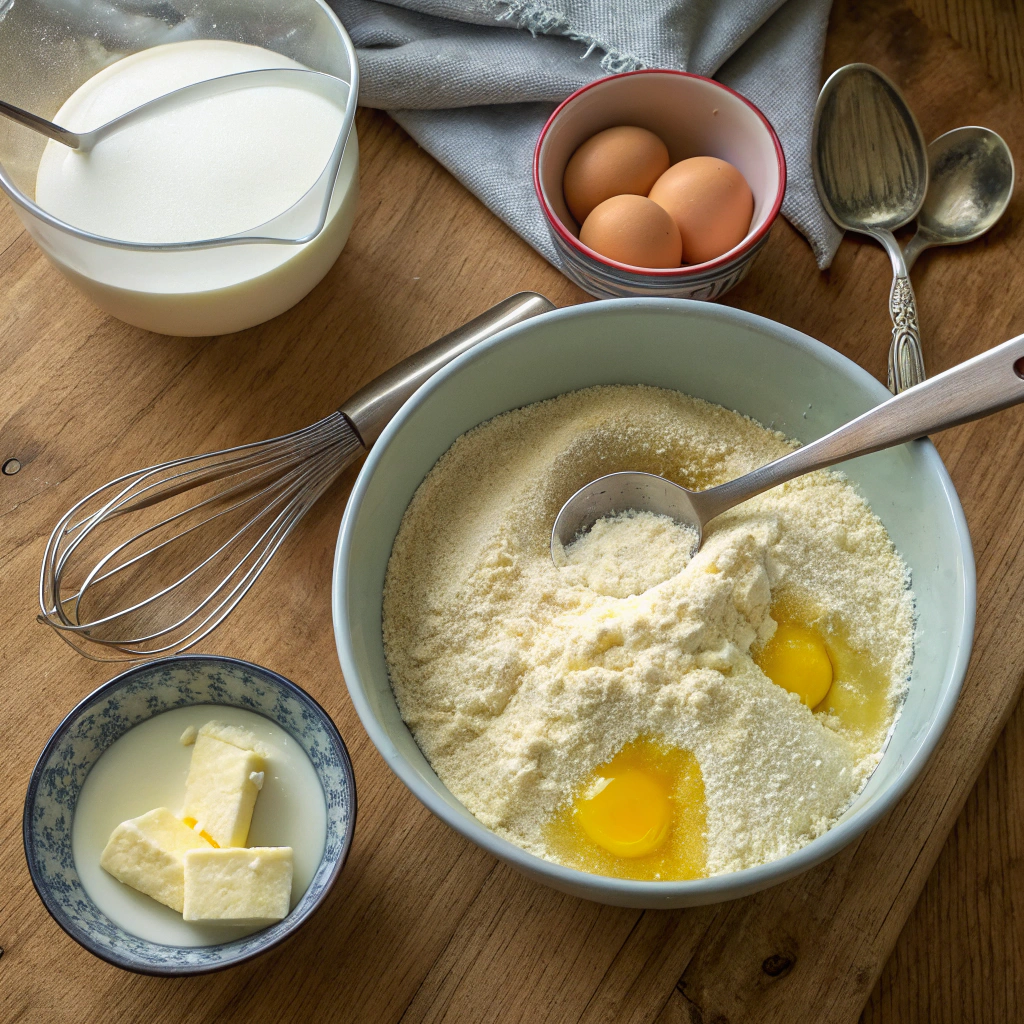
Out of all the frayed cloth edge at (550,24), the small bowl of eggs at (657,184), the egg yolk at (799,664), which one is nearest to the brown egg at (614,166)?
the small bowl of eggs at (657,184)

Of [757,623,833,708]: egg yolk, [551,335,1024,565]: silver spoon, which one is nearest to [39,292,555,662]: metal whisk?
[551,335,1024,565]: silver spoon

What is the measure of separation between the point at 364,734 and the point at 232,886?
19cm

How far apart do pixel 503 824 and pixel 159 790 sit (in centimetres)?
33

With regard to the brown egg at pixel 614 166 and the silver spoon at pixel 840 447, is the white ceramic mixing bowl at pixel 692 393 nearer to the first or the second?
the silver spoon at pixel 840 447

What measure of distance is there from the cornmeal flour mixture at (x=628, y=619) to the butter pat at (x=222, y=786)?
0.15 meters

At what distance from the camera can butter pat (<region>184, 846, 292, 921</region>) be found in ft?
2.56

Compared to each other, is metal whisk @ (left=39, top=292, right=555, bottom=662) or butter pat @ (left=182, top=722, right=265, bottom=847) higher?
metal whisk @ (left=39, top=292, right=555, bottom=662)

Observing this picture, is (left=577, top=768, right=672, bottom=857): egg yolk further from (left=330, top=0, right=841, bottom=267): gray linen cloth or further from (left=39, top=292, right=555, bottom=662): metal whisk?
(left=330, top=0, right=841, bottom=267): gray linen cloth

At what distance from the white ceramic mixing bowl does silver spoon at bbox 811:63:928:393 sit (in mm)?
289

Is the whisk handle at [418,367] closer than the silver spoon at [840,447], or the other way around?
the silver spoon at [840,447]

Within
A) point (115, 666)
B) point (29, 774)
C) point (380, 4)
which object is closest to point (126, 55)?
point (380, 4)

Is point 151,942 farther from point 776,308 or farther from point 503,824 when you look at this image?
point 776,308

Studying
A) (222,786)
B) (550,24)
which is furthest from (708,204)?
(222,786)

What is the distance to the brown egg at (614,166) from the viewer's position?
103 centimetres
